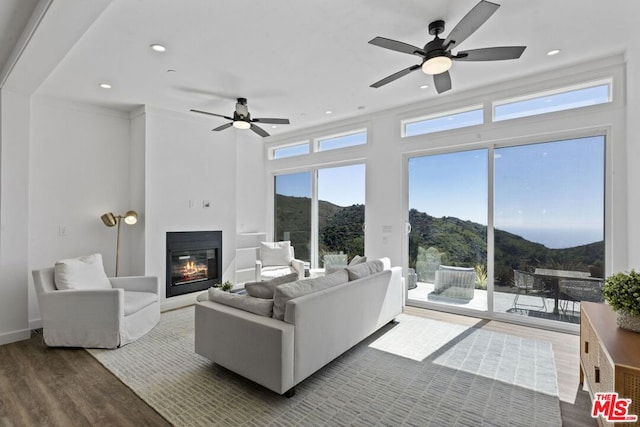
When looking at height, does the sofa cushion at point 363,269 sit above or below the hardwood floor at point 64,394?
above

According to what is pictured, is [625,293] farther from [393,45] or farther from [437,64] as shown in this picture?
[393,45]

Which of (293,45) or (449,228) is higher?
(293,45)

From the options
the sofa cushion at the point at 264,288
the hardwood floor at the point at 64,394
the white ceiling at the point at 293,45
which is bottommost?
the hardwood floor at the point at 64,394

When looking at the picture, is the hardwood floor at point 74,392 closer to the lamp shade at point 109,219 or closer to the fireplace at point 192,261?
the lamp shade at point 109,219

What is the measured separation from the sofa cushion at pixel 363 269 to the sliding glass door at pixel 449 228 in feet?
4.63

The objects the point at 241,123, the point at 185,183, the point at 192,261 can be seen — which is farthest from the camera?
the point at 192,261

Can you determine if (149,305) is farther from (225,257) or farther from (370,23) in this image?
(370,23)

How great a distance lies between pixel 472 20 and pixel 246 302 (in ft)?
9.05

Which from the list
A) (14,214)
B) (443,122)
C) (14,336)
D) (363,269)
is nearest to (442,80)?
(443,122)

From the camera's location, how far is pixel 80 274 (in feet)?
11.6

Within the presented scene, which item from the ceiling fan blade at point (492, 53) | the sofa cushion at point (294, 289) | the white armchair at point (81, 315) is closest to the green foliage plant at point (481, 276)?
the sofa cushion at point (294, 289)

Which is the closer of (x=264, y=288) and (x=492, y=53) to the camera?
(x=492, y=53)

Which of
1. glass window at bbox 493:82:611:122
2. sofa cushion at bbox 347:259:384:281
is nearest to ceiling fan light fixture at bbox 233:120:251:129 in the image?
sofa cushion at bbox 347:259:384:281

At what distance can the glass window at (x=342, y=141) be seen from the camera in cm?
554
